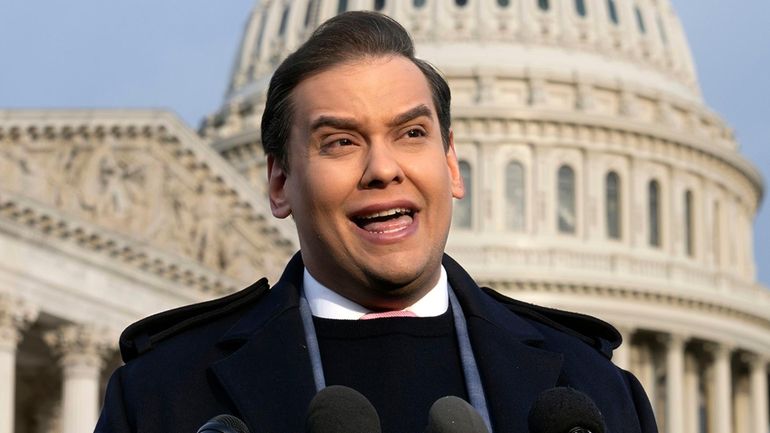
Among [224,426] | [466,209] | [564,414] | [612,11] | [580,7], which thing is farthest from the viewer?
[612,11]

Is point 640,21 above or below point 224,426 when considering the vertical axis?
below

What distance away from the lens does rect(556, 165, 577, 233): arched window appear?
325 feet

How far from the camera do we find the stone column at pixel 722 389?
9769cm

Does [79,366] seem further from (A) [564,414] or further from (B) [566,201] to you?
(B) [566,201]

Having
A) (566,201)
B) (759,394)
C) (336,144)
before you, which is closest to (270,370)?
(336,144)

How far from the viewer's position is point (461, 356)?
536 centimetres

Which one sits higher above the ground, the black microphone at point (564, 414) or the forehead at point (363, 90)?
the forehead at point (363, 90)

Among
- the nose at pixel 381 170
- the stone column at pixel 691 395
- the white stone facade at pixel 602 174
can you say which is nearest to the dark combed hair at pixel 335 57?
the nose at pixel 381 170

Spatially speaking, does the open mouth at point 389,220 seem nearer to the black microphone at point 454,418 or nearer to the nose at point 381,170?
the nose at point 381,170

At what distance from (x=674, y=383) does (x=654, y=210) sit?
30.7 feet

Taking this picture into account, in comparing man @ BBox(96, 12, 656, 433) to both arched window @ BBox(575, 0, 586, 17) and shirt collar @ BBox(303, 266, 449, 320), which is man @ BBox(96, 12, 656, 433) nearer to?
shirt collar @ BBox(303, 266, 449, 320)

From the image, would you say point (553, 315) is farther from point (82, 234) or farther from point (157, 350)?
point (82, 234)

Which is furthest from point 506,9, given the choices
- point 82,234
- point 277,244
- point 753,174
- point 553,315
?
point 553,315

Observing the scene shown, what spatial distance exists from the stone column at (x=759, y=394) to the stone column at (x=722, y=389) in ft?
5.86
